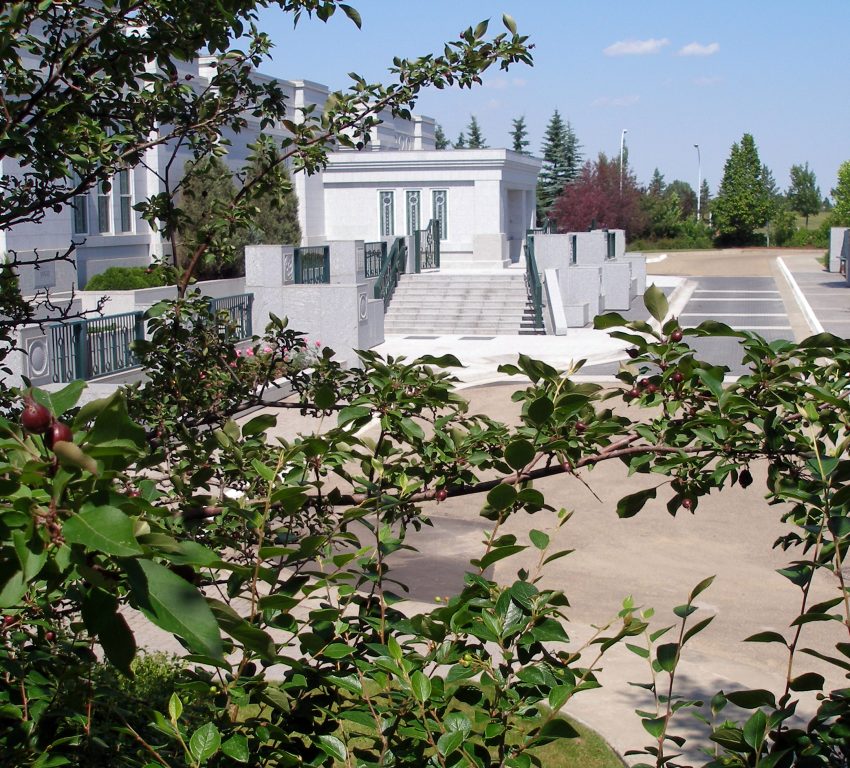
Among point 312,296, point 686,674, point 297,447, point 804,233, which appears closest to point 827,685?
point 686,674

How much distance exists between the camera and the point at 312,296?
1933 centimetres

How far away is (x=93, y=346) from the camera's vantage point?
40.6ft

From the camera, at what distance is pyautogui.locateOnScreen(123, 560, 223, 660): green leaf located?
3.73 ft

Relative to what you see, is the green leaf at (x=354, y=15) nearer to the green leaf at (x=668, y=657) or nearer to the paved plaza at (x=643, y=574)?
the paved plaza at (x=643, y=574)

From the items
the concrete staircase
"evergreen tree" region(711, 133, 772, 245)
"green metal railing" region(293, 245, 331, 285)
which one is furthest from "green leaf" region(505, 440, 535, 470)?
"evergreen tree" region(711, 133, 772, 245)

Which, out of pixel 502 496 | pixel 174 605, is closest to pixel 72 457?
pixel 174 605

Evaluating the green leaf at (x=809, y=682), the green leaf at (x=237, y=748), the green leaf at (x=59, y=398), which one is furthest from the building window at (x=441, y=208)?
the green leaf at (x=59, y=398)

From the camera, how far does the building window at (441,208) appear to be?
34.9 meters

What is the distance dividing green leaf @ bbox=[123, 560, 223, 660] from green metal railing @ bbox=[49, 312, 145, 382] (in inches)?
420

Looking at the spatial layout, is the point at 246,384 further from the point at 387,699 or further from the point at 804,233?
the point at 804,233

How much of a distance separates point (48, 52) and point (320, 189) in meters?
31.9

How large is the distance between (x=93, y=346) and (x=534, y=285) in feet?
47.2

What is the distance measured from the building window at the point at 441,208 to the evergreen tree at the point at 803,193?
77.6 metres

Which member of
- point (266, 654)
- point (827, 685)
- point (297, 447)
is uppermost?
point (297, 447)
